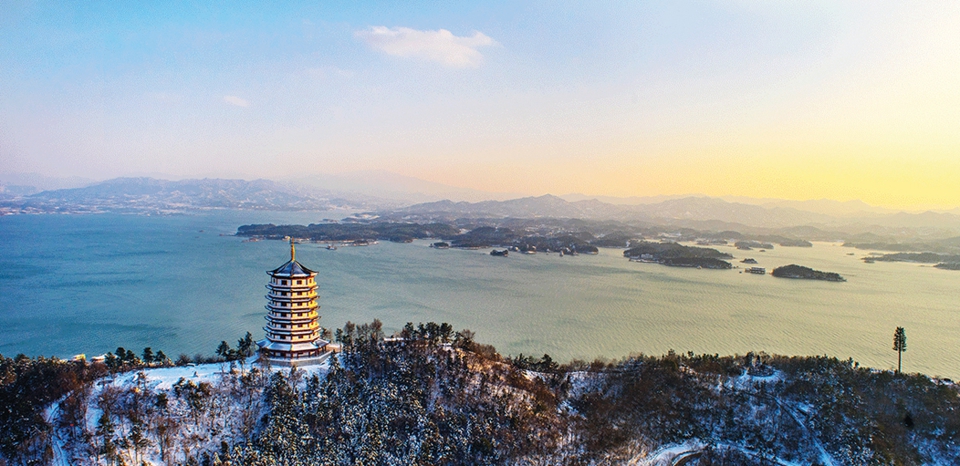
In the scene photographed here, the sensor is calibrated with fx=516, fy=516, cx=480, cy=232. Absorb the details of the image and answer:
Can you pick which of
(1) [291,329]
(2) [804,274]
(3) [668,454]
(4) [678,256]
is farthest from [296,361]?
(4) [678,256]

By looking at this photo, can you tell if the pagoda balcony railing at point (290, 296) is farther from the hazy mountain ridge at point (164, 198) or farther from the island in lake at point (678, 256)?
the hazy mountain ridge at point (164, 198)

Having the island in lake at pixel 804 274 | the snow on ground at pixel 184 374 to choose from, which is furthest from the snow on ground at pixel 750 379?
the island in lake at pixel 804 274

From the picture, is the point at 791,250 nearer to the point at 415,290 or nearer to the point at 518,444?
the point at 415,290

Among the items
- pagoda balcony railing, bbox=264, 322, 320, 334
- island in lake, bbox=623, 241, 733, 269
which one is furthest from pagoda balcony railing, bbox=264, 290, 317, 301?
island in lake, bbox=623, 241, 733, 269

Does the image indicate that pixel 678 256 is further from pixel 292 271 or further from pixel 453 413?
pixel 292 271

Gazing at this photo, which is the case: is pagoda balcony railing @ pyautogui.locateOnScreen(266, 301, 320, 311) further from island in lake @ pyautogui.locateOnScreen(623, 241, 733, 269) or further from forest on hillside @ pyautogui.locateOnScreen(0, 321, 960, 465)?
island in lake @ pyautogui.locateOnScreen(623, 241, 733, 269)

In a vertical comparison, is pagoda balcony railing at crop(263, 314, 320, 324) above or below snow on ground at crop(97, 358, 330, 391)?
above
